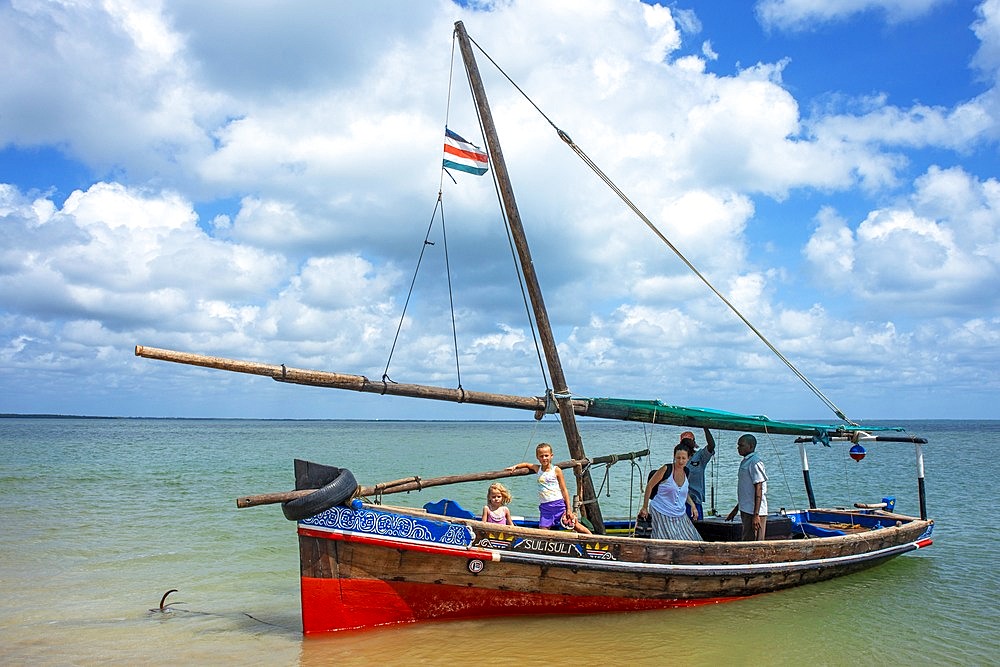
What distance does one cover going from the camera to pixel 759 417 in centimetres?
1071

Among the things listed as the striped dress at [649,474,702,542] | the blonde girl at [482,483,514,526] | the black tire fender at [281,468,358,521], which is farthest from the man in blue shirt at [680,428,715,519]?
the black tire fender at [281,468,358,521]

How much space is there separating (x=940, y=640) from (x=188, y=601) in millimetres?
10099

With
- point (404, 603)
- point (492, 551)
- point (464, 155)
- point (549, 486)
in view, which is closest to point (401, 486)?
point (404, 603)

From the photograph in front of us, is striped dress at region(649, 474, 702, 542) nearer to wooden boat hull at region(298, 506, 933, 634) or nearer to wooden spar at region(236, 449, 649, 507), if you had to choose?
wooden boat hull at region(298, 506, 933, 634)

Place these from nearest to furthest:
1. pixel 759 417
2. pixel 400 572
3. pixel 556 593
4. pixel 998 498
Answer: pixel 400 572 < pixel 556 593 < pixel 759 417 < pixel 998 498

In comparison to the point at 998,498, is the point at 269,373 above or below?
above

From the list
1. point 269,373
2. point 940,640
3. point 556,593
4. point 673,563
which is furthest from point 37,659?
point 940,640

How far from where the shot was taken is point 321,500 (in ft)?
25.2

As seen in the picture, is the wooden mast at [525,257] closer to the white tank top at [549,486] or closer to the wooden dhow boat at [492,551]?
the wooden dhow boat at [492,551]

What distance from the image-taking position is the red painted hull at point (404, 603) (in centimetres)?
800

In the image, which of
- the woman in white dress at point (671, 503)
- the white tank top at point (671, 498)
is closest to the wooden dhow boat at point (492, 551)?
the woman in white dress at point (671, 503)

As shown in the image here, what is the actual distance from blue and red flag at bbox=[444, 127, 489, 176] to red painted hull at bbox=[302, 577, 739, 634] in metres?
5.56

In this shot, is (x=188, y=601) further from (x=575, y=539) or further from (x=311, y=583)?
(x=575, y=539)

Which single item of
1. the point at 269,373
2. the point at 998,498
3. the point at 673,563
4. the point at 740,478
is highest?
the point at 269,373
